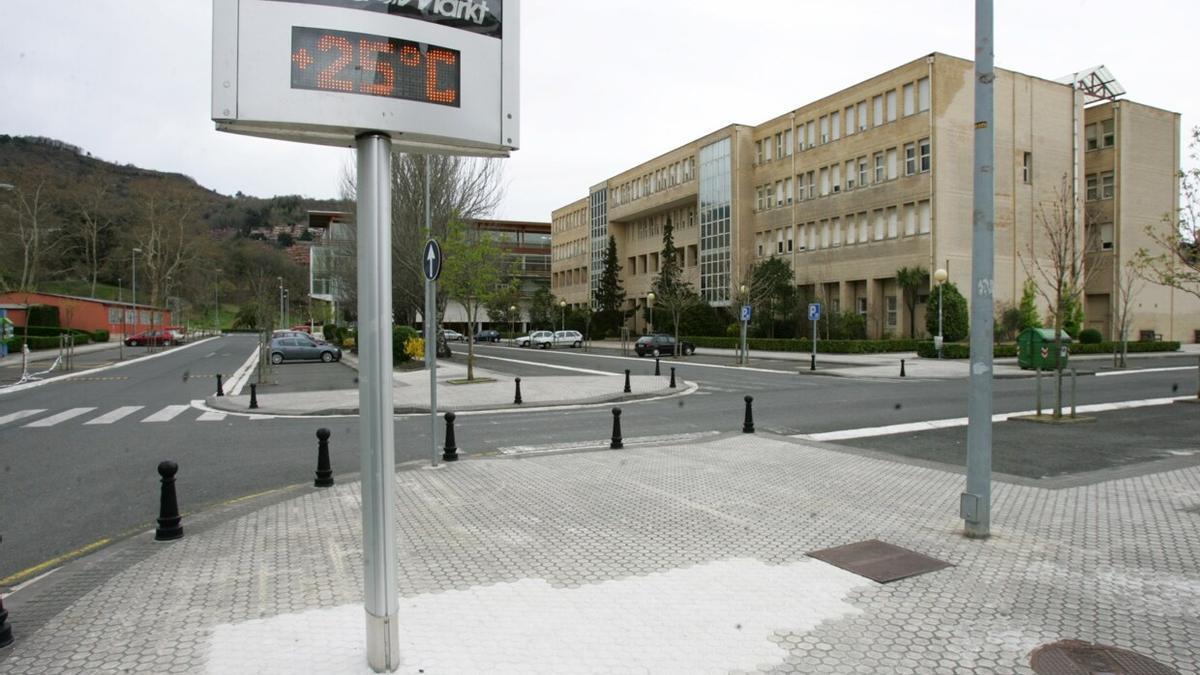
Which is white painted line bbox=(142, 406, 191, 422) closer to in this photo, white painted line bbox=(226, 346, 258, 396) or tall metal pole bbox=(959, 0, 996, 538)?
white painted line bbox=(226, 346, 258, 396)

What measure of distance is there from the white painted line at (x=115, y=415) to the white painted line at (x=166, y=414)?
573mm

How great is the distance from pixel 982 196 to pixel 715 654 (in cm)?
450

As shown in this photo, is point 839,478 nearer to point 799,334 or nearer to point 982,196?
point 982,196

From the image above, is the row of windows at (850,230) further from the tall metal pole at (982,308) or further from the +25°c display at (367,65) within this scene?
the +25°c display at (367,65)

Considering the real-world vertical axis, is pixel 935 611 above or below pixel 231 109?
below

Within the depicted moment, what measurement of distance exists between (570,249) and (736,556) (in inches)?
3540

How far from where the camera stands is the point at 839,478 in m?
8.27

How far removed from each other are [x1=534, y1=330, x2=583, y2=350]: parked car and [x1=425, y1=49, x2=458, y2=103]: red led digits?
56.1 metres

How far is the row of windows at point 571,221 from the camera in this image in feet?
299

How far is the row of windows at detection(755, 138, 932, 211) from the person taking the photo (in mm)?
44594

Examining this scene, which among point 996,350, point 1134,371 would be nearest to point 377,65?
point 1134,371

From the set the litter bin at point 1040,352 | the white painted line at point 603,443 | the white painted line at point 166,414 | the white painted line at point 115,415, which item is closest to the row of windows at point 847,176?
the litter bin at point 1040,352

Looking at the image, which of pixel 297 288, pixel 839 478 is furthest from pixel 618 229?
pixel 839 478

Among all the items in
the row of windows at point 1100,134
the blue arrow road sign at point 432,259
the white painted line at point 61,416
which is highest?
the row of windows at point 1100,134
